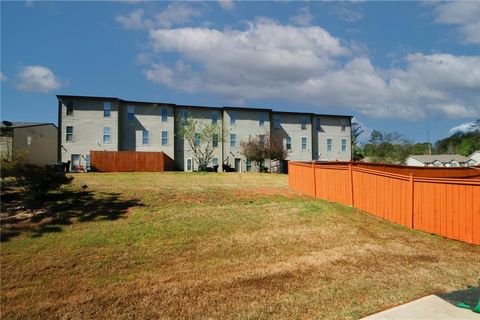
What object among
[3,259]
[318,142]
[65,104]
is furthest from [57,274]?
[318,142]

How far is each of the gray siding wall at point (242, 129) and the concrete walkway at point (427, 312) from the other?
128ft

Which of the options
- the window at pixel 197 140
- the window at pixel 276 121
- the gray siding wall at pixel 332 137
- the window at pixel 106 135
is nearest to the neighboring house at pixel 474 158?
the gray siding wall at pixel 332 137

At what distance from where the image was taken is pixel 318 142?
163ft

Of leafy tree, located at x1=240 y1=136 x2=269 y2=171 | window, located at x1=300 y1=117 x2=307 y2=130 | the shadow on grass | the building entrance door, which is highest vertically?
window, located at x1=300 y1=117 x2=307 y2=130

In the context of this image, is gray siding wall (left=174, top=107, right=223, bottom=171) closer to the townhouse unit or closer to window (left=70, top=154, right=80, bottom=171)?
the townhouse unit

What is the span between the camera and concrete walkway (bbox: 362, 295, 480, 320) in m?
4.36

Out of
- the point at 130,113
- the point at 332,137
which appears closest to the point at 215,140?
the point at 130,113

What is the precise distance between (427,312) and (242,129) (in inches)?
1602

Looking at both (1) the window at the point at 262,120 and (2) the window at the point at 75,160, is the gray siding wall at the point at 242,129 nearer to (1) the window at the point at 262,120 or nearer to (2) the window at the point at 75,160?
(1) the window at the point at 262,120

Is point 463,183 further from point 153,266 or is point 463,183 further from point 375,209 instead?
point 153,266

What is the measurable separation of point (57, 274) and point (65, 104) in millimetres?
36552

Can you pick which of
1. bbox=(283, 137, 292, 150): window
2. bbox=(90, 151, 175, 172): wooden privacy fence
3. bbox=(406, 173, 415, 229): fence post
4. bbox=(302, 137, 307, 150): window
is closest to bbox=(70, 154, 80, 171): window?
bbox=(90, 151, 175, 172): wooden privacy fence

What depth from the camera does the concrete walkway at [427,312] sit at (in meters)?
4.36

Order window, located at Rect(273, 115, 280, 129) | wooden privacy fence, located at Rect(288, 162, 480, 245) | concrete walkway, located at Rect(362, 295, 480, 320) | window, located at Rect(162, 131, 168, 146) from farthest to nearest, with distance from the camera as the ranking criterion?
window, located at Rect(273, 115, 280, 129) < window, located at Rect(162, 131, 168, 146) < wooden privacy fence, located at Rect(288, 162, 480, 245) < concrete walkway, located at Rect(362, 295, 480, 320)
